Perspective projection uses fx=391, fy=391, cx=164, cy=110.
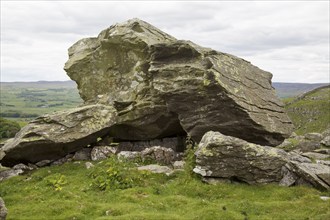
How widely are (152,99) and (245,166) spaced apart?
13808 mm

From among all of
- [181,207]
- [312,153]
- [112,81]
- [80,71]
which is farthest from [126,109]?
[312,153]

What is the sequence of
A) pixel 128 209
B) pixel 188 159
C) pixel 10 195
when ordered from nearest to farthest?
1. pixel 128 209
2. pixel 10 195
3. pixel 188 159

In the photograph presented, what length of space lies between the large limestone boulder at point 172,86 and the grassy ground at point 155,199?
22.5ft

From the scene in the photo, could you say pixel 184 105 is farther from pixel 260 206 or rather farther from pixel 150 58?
pixel 260 206

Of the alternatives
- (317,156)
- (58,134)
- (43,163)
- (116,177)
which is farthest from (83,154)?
(317,156)

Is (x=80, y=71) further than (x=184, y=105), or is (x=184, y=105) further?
(x=80, y=71)

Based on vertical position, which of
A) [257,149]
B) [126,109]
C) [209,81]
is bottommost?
[257,149]

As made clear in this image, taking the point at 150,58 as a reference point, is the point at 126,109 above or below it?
below

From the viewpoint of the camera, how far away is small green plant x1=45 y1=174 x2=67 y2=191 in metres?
31.3

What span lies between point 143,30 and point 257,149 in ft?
66.3

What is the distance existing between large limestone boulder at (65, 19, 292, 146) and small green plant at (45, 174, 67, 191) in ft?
33.4

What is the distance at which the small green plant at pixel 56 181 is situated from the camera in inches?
1233

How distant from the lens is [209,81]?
116ft

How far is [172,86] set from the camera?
124 ft
